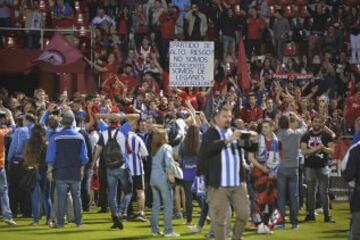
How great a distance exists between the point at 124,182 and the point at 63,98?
455 centimetres

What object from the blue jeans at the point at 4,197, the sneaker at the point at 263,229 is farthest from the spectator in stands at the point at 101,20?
the sneaker at the point at 263,229

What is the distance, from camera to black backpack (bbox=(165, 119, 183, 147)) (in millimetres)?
22031

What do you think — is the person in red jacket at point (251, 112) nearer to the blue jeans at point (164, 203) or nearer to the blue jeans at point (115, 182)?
the blue jeans at point (115, 182)

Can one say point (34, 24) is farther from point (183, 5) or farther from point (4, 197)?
point (4, 197)

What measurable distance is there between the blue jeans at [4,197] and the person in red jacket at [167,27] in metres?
13.4

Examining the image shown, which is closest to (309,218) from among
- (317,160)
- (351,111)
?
(317,160)

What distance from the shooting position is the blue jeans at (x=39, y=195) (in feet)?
67.7

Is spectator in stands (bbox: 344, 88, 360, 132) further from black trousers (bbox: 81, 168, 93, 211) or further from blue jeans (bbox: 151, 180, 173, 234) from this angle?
blue jeans (bbox: 151, 180, 173, 234)

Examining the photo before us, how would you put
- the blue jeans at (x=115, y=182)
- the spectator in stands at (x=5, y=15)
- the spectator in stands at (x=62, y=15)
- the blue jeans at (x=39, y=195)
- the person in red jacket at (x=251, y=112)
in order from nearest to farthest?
the blue jeans at (x=115, y=182) < the blue jeans at (x=39, y=195) < the person in red jacket at (x=251, y=112) < the spectator in stands at (x=5, y=15) < the spectator in stands at (x=62, y=15)

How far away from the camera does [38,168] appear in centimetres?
2070

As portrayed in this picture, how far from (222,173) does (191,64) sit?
9856 millimetres

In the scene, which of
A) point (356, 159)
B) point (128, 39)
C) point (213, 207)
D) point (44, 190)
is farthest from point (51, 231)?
point (128, 39)

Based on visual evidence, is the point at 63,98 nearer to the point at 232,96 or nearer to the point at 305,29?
the point at 232,96

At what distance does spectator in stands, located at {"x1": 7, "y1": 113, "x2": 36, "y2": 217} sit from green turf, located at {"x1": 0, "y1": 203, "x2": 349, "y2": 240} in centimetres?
63
